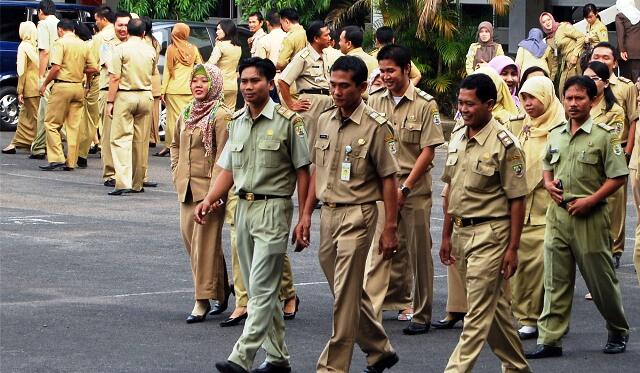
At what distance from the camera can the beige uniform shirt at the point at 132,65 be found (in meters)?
16.9

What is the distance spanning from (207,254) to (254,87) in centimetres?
186

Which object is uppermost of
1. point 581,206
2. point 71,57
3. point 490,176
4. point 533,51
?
point 533,51

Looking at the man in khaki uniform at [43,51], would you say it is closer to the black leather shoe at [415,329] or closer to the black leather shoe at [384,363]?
the black leather shoe at [415,329]

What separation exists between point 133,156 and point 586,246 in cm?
900

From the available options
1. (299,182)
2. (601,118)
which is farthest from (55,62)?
(299,182)

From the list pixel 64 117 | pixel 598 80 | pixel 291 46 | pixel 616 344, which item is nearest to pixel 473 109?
pixel 616 344

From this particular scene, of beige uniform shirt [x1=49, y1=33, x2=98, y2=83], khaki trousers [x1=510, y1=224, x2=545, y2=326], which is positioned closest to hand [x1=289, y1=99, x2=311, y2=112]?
khaki trousers [x1=510, y1=224, x2=545, y2=326]

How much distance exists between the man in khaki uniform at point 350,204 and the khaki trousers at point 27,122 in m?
13.2

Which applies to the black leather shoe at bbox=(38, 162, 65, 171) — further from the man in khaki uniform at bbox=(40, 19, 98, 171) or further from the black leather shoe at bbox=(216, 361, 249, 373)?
the black leather shoe at bbox=(216, 361, 249, 373)

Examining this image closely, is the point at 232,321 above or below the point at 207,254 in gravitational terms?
below

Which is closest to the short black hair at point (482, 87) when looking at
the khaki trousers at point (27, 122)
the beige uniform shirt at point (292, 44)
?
the beige uniform shirt at point (292, 44)

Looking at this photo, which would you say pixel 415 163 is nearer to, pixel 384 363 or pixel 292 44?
pixel 384 363

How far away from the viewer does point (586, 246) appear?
29.7 ft

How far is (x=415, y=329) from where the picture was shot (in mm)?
9914
